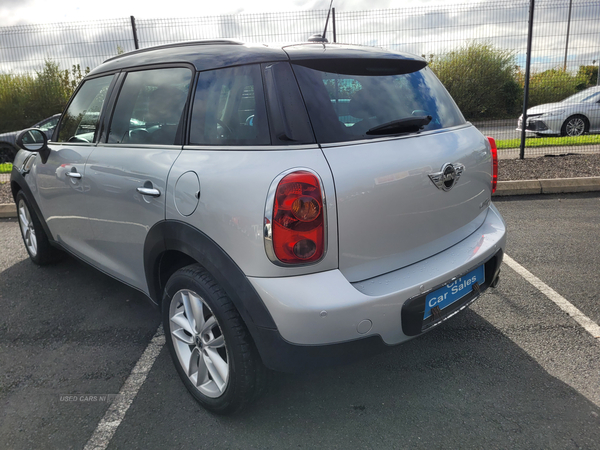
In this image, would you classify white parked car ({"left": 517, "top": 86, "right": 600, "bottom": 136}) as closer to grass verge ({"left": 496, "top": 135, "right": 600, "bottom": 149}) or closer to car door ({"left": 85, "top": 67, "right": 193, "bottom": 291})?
grass verge ({"left": 496, "top": 135, "right": 600, "bottom": 149})

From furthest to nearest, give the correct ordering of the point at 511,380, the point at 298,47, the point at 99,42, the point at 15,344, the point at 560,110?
1. the point at 560,110
2. the point at 99,42
3. the point at 15,344
4. the point at 511,380
5. the point at 298,47

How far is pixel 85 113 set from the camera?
3.27 m

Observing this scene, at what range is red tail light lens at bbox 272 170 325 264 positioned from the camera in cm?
183

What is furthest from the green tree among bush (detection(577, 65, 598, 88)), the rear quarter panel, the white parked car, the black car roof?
the rear quarter panel

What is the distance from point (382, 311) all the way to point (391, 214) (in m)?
0.40

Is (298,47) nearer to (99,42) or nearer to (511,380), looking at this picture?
(511,380)

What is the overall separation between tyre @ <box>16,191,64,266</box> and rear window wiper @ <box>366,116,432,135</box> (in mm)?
3151

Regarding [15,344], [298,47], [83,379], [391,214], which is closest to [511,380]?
[391,214]

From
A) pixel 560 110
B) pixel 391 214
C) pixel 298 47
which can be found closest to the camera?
pixel 391 214

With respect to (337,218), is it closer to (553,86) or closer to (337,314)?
(337,314)

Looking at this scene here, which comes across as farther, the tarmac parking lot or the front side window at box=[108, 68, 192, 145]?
the front side window at box=[108, 68, 192, 145]

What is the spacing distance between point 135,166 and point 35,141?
1581 millimetres

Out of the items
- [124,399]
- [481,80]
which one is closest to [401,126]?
[124,399]

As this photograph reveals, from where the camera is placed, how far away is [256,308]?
190cm
